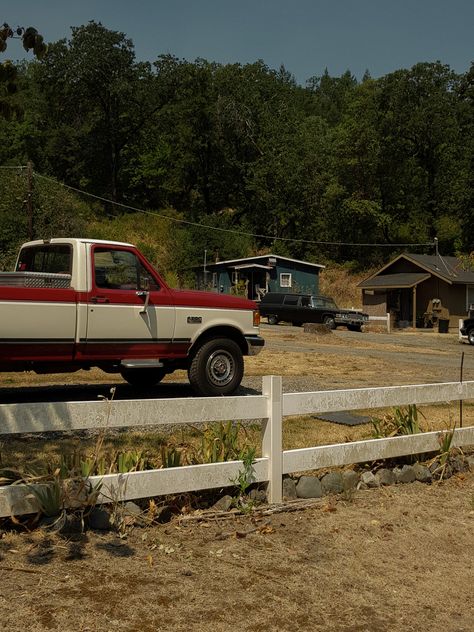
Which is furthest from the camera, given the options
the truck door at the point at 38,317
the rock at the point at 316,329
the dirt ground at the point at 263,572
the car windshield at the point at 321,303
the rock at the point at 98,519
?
the car windshield at the point at 321,303

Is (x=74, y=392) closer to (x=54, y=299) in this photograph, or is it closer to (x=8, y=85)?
(x=54, y=299)

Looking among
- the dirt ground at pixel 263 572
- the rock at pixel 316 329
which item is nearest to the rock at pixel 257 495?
the dirt ground at pixel 263 572

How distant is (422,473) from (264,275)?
150 ft

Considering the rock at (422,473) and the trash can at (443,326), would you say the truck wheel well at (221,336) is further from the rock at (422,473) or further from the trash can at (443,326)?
the trash can at (443,326)

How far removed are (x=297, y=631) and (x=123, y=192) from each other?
261ft

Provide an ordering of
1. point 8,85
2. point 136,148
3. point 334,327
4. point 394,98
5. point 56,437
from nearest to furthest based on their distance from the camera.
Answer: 1. point 8,85
2. point 56,437
3. point 334,327
4. point 394,98
5. point 136,148

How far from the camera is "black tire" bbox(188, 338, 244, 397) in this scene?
10.1 metres

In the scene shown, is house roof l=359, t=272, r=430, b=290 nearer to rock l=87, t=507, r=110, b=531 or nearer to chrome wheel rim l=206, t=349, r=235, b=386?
chrome wheel rim l=206, t=349, r=235, b=386

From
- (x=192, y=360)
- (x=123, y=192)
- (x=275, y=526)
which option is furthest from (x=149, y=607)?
(x=123, y=192)

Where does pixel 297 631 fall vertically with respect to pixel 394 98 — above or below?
below

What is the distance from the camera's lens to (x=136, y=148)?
263 feet

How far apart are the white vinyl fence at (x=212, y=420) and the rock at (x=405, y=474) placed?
0.15 metres

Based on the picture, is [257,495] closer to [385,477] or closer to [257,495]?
[257,495]

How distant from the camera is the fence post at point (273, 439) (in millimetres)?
5680
